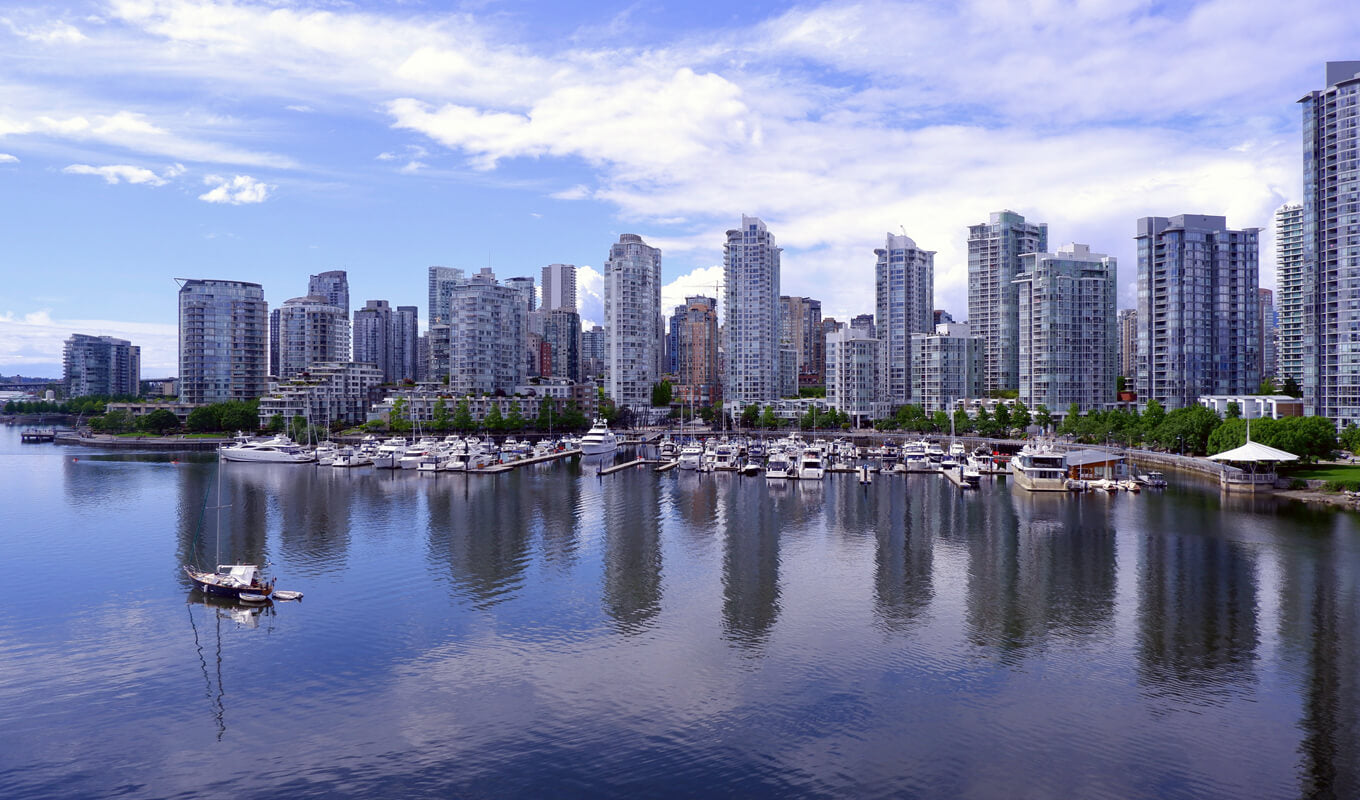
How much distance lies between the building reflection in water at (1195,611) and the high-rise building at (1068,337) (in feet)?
331


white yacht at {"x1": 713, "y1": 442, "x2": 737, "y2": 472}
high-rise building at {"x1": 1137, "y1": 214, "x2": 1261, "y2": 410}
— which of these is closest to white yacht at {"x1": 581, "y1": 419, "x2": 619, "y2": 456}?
white yacht at {"x1": 713, "y1": 442, "x2": 737, "y2": 472}

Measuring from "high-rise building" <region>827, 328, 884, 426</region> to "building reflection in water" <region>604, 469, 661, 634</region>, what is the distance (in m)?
101

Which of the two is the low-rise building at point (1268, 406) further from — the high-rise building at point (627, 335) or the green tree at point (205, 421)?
the green tree at point (205, 421)

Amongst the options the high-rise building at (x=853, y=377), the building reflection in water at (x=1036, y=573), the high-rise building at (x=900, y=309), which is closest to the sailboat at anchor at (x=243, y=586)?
the building reflection in water at (x=1036, y=573)

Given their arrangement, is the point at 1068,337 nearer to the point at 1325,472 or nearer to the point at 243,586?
the point at 1325,472

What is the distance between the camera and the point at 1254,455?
70.4 m

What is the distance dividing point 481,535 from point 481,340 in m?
130

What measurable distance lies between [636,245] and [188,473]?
12332cm

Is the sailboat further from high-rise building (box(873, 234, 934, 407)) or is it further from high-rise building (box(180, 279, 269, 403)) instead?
high-rise building (box(873, 234, 934, 407))

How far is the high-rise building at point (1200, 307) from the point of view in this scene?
128m

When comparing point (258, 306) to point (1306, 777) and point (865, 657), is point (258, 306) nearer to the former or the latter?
point (865, 657)

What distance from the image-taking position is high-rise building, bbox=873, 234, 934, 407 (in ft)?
621

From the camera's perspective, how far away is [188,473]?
91.6 meters

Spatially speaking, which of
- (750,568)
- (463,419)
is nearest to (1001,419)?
(463,419)
